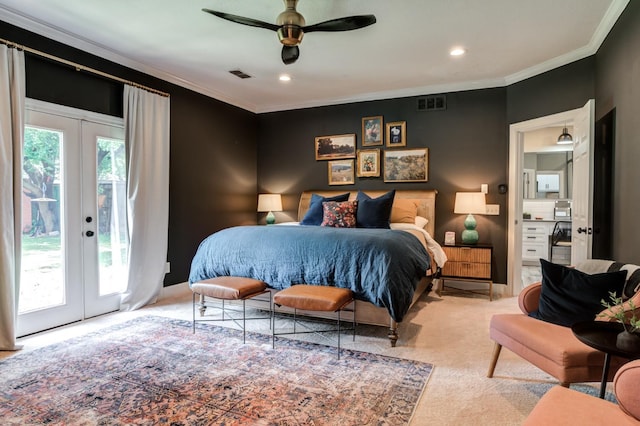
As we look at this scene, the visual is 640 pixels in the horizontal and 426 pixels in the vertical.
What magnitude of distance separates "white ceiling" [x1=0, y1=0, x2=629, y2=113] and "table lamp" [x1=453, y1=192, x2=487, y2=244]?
1.43 meters

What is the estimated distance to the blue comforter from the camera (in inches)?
117

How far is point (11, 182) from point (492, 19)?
13.4 ft

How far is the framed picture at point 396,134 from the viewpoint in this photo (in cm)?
520

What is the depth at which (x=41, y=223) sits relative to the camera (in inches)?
129

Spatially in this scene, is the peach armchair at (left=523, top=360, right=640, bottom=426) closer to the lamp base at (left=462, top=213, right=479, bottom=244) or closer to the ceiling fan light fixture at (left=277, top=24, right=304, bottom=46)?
the ceiling fan light fixture at (left=277, top=24, right=304, bottom=46)

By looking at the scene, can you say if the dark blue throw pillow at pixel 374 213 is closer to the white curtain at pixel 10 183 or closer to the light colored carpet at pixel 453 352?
the light colored carpet at pixel 453 352

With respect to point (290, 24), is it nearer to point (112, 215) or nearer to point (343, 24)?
point (343, 24)

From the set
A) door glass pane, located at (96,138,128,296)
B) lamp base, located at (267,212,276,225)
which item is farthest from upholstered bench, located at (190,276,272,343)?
lamp base, located at (267,212,276,225)

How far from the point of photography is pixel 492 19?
10.0 feet

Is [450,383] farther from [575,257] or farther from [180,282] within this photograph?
[180,282]

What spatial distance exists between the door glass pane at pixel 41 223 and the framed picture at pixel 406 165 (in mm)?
3879

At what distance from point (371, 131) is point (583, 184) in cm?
277

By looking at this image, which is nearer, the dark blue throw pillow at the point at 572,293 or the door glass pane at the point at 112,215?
the dark blue throw pillow at the point at 572,293

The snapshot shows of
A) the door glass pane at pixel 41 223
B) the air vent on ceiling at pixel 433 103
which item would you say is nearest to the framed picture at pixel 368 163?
the air vent on ceiling at pixel 433 103
